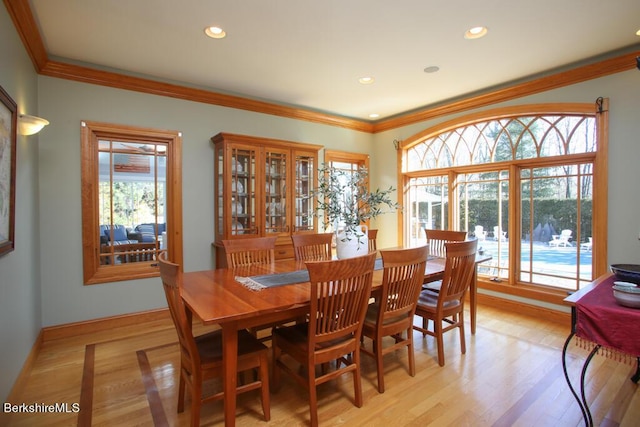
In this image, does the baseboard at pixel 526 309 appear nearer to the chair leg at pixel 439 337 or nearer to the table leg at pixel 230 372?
the chair leg at pixel 439 337

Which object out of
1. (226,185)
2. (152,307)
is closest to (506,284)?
(226,185)

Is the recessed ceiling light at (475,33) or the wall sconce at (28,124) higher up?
the recessed ceiling light at (475,33)

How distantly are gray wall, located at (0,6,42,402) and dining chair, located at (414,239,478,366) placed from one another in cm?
285

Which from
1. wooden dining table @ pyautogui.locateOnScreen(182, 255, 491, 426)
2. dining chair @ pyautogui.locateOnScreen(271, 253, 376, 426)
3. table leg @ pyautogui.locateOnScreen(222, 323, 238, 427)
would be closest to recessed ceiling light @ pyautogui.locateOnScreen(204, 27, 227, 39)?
wooden dining table @ pyautogui.locateOnScreen(182, 255, 491, 426)

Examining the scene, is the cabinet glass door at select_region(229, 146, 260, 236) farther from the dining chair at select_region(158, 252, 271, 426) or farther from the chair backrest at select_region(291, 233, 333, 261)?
the dining chair at select_region(158, 252, 271, 426)

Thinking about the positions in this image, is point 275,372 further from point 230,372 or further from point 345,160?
point 345,160

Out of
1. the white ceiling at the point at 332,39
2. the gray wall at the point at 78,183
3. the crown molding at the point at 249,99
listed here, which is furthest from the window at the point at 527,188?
the gray wall at the point at 78,183

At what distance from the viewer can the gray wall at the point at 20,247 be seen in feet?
6.66

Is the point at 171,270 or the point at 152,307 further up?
the point at 171,270

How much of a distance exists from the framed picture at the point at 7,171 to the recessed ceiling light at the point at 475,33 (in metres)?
3.27

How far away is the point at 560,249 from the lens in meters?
3.68

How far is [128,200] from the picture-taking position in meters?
3.56

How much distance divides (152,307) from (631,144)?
5.08m

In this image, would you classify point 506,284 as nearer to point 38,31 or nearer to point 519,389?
point 519,389
